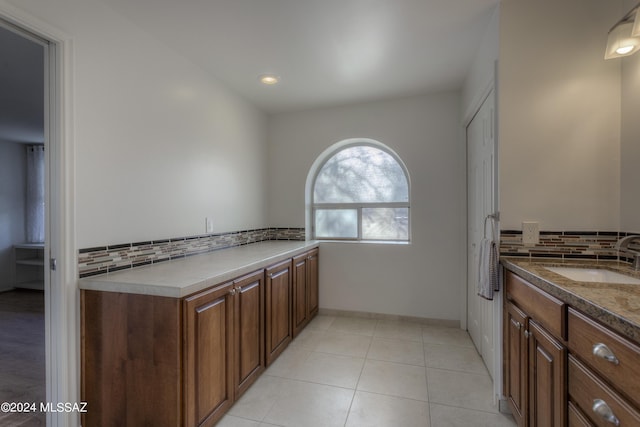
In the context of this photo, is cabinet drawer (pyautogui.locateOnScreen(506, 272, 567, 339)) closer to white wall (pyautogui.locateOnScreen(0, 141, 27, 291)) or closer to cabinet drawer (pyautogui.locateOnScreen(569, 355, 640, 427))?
cabinet drawer (pyautogui.locateOnScreen(569, 355, 640, 427))

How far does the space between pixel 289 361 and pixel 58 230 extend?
5.82 feet

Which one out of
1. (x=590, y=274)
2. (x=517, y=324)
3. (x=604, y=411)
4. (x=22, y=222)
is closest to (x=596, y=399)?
(x=604, y=411)

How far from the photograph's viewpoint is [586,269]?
1.50 m

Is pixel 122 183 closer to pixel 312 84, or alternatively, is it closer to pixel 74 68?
pixel 74 68

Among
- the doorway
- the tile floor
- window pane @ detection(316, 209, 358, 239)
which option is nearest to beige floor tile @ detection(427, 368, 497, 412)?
the tile floor

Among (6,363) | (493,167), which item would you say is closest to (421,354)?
(493,167)

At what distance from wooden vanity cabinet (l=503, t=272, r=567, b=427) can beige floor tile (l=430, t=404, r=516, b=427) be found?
0.41 ft

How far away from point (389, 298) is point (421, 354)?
0.79m

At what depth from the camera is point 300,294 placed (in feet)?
9.31

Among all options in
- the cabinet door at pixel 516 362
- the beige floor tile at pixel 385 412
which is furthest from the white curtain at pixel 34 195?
the cabinet door at pixel 516 362

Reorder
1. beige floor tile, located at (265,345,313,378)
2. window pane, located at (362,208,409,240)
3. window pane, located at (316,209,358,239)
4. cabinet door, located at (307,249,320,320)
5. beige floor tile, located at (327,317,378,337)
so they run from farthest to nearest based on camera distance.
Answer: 1. window pane, located at (316,209,358,239)
2. window pane, located at (362,208,409,240)
3. cabinet door, located at (307,249,320,320)
4. beige floor tile, located at (327,317,378,337)
5. beige floor tile, located at (265,345,313,378)

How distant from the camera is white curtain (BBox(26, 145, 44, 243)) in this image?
4.34 m

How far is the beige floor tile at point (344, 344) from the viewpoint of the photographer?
8.16ft

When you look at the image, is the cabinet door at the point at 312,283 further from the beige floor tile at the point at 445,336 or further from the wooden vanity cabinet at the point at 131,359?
the wooden vanity cabinet at the point at 131,359
